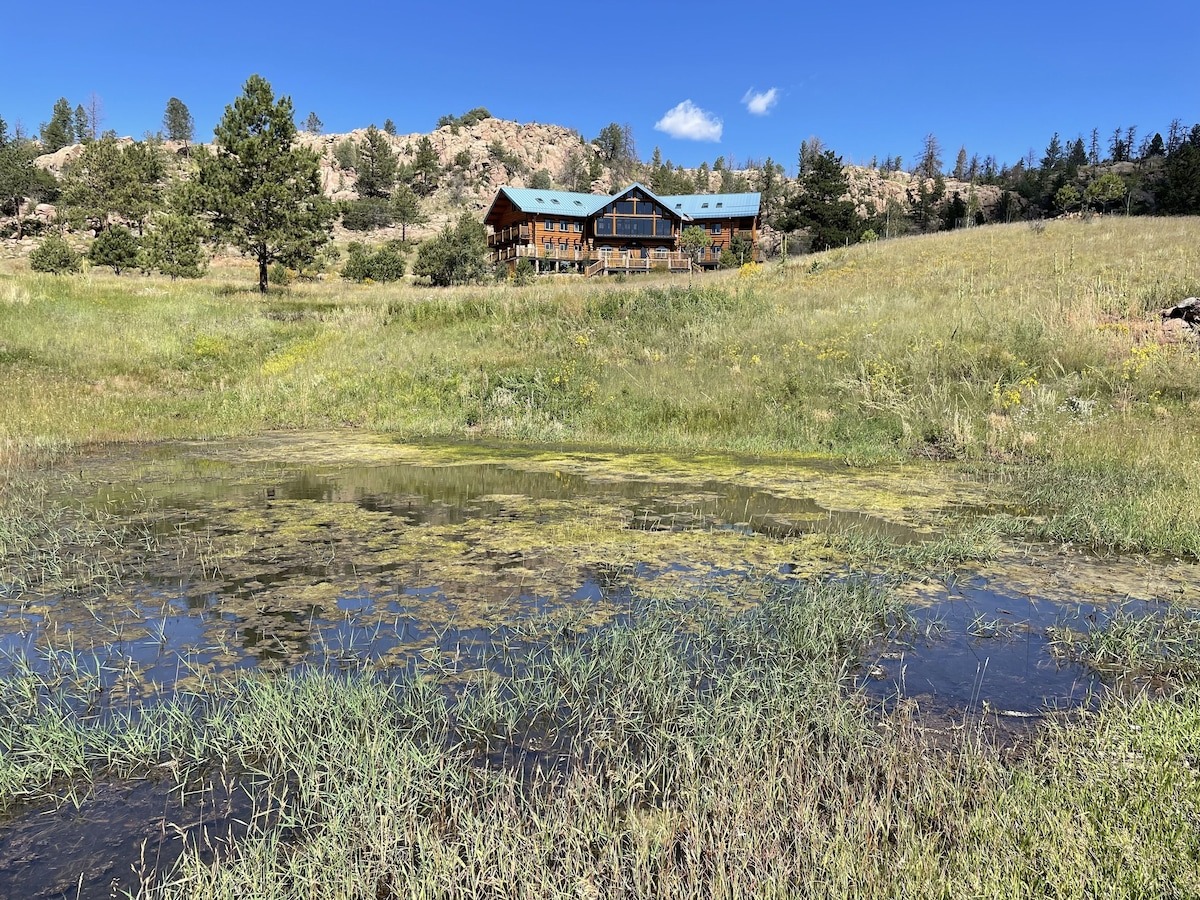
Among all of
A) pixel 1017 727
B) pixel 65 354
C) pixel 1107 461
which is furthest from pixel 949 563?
pixel 65 354

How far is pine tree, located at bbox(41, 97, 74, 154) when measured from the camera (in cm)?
11356

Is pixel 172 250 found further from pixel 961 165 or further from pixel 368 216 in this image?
pixel 961 165

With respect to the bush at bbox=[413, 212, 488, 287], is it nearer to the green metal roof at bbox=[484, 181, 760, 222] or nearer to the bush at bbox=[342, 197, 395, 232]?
the green metal roof at bbox=[484, 181, 760, 222]

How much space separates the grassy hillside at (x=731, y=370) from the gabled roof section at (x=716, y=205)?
43763 millimetres

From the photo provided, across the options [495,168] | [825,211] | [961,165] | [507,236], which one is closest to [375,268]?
[507,236]

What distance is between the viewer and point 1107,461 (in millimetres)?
9922

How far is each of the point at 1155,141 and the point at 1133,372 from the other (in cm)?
14944

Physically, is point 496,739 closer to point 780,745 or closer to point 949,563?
point 780,745

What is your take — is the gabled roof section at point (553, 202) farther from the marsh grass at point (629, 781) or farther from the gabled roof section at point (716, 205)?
the marsh grass at point (629, 781)

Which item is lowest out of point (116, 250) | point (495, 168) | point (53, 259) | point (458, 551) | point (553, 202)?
point (458, 551)

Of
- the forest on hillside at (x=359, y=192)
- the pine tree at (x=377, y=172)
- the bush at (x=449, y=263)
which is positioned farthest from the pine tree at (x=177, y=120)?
the bush at (x=449, y=263)

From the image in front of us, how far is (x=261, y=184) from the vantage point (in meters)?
31.8

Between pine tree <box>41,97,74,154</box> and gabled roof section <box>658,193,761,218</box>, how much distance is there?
110 meters

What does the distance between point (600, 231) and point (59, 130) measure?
11049 centimetres
